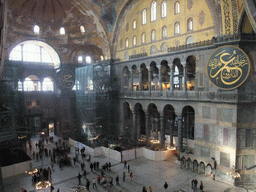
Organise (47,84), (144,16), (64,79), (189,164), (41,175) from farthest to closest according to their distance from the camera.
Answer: (47,84) < (64,79) < (144,16) < (189,164) < (41,175)

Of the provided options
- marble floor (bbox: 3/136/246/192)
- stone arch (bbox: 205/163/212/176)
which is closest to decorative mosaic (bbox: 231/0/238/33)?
stone arch (bbox: 205/163/212/176)

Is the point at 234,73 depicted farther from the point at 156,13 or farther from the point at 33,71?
the point at 33,71

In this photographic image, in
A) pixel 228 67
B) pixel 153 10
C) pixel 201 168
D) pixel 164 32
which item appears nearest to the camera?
pixel 228 67

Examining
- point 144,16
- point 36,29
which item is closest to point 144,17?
point 144,16

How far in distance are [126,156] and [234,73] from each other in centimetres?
→ 951

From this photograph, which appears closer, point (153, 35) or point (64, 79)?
point (153, 35)

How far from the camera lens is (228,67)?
12156mm

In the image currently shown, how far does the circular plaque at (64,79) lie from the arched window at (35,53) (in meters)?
1.31

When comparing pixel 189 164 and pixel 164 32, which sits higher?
pixel 164 32

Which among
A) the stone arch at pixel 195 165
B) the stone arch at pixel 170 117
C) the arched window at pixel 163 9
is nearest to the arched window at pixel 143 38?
the arched window at pixel 163 9

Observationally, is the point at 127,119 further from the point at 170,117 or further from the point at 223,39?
the point at 223,39

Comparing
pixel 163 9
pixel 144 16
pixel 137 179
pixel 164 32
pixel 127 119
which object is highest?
pixel 144 16

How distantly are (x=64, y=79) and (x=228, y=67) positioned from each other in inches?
666

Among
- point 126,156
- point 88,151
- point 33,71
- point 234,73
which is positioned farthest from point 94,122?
point 234,73
